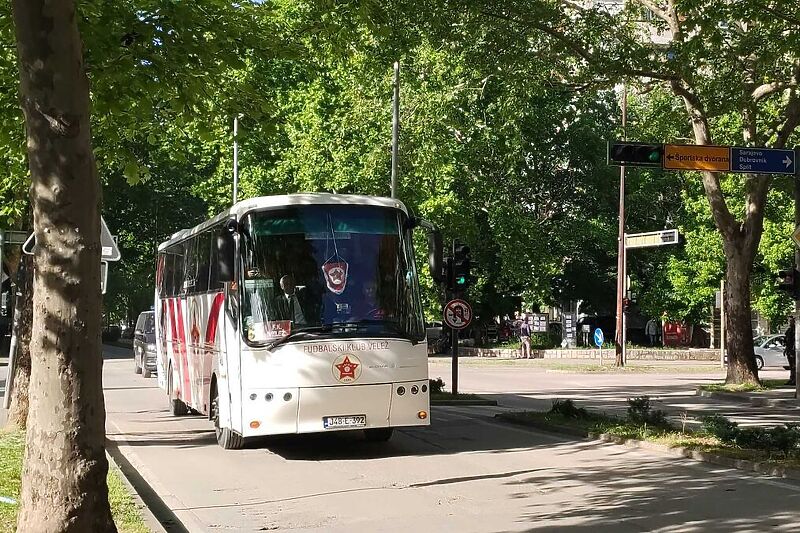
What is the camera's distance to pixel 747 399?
25391 mm

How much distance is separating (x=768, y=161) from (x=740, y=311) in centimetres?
849

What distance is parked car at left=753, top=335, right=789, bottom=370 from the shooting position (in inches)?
1711

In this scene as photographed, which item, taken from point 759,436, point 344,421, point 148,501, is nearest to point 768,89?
point 759,436

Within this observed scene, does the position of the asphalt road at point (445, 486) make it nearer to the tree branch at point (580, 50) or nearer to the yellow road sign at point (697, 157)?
the yellow road sign at point (697, 157)

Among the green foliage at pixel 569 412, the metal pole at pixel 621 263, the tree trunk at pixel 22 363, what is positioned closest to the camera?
the tree trunk at pixel 22 363

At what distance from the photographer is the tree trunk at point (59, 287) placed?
21.6ft

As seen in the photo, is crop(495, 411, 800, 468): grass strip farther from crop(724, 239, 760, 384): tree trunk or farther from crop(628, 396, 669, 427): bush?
crop(724, 239, 760, 384): tree trunk

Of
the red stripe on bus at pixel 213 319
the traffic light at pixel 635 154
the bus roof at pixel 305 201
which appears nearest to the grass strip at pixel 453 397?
the traffic light at pixel 635 154

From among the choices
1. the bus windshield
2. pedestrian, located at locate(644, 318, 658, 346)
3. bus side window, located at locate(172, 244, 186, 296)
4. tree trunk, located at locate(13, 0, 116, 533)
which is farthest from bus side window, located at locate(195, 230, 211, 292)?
pedestrian, located at locate(644, 318, 658, 346)

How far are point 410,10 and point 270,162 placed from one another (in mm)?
25224

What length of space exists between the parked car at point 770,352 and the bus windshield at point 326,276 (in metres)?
32.8

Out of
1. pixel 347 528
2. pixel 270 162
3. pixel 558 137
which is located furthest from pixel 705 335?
pixel 347 528

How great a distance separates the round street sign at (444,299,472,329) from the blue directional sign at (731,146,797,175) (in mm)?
6829

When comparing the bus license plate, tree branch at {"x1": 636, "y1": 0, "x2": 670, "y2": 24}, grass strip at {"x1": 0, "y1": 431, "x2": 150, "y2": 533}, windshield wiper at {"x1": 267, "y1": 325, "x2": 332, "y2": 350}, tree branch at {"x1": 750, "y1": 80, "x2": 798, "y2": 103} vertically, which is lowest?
grass strip at {"x1": 0, "y1": 431, "x2": 150, "y2": 533}
